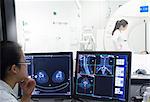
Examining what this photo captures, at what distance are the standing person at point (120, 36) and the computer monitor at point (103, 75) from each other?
4.63 feet

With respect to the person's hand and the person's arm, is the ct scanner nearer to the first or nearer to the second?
the person's arm

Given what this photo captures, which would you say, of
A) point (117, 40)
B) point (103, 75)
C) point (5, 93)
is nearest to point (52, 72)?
point (103, 75)

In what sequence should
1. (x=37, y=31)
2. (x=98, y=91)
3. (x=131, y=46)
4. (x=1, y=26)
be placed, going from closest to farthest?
(x=98, y=91), (x=1, y=26), (x=131, y=46), (x=37, y=31)

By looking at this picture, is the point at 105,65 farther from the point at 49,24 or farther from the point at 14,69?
the point at 49,24

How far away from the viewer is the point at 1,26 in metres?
2.41

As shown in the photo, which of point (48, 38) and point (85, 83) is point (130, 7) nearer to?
point (48, 38)

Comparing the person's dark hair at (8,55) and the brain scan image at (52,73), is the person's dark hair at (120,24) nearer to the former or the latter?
the brain scan image at (52,73)

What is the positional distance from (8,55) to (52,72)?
634 millimetres

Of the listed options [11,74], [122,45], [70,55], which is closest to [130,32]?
[122,45]

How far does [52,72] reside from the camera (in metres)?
2.00

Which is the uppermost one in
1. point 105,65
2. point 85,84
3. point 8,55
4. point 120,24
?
point 120,24

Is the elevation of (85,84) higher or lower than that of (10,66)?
lower

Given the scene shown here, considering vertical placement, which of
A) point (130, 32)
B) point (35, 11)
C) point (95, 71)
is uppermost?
point (35, 11)

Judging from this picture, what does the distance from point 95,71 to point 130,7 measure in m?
1.80
